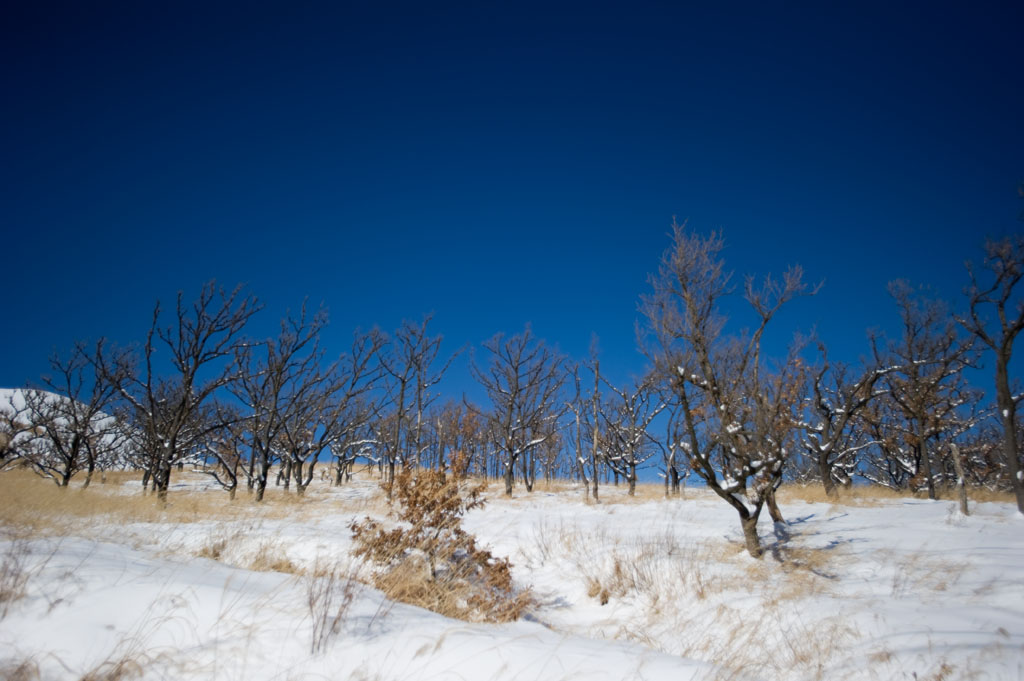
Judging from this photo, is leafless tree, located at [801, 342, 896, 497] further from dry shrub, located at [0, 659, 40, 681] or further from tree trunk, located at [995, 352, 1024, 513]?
dry shrub, located at [0, 659, 40, 681]

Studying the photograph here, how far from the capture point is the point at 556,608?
267 inches

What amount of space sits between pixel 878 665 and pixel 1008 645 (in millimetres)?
1219

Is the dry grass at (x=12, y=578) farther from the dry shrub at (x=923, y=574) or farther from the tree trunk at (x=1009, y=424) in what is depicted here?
the tree trunk at (x=1009, y=424)

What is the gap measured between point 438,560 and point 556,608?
1.87 metres

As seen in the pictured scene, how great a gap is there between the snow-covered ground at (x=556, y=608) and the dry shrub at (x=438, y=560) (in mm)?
529

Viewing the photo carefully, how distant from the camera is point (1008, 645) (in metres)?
4.14

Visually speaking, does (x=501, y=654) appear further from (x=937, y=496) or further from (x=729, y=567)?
(x=937, y=496)

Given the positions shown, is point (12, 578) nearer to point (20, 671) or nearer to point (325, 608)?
point (20, 671)

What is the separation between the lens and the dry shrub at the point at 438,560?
222 inches

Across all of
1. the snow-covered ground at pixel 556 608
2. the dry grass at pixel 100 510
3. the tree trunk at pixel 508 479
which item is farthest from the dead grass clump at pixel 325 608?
the tree trunk at pixel 508 479

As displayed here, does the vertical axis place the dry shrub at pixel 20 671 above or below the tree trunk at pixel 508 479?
above

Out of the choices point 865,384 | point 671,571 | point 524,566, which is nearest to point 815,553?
point 671,571

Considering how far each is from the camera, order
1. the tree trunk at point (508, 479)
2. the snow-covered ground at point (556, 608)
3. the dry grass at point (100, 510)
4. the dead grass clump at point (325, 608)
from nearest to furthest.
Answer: the snow-covered ground at point (556, 608)
the dead grass clump at point (325, 608)
the dry grass at point (100, 510)
the tree trunk at point (508, 479)

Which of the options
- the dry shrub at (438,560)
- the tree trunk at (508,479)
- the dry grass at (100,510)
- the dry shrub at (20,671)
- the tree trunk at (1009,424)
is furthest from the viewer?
the tree trunk at (508,479)
